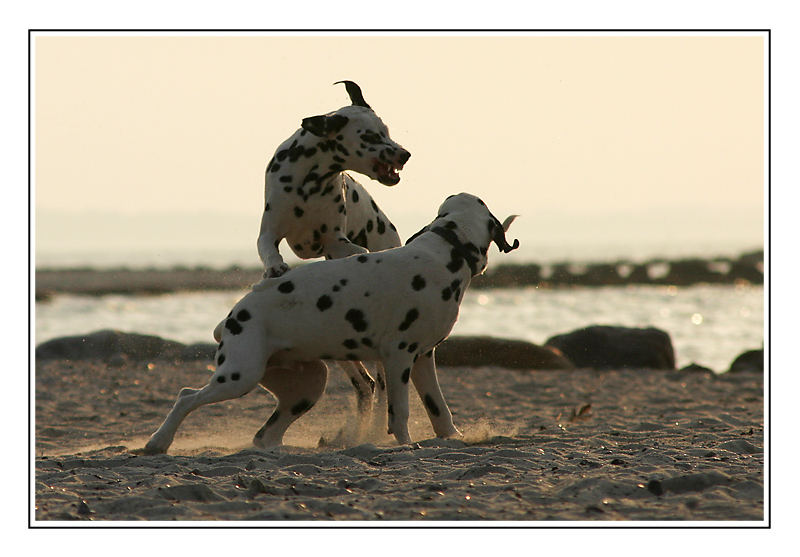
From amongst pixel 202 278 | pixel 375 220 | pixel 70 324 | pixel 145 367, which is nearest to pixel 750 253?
pixel 202 278

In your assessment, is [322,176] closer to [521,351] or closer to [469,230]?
[469,230]

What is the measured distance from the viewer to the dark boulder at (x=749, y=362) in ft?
56.4

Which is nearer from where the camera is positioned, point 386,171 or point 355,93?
point 386,171

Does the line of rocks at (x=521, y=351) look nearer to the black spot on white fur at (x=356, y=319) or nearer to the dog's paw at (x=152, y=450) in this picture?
the dog's paw at (x=152, y=450)

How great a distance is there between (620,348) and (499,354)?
1.86 m

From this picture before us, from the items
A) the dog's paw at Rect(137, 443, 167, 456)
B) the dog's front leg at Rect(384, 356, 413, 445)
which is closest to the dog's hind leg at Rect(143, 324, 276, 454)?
the dog's paw at Rect(137, 443, 167, 456)

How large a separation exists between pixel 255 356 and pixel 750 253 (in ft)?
181

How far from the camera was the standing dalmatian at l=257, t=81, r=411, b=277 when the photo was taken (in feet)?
29.3

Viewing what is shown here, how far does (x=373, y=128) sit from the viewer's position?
8984 millimetres

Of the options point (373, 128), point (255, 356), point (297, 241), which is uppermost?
point (373, 128)

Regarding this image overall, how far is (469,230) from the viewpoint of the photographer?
9.13m

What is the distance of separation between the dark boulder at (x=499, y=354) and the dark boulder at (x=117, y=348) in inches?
144

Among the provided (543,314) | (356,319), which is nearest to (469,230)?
(356,319)
